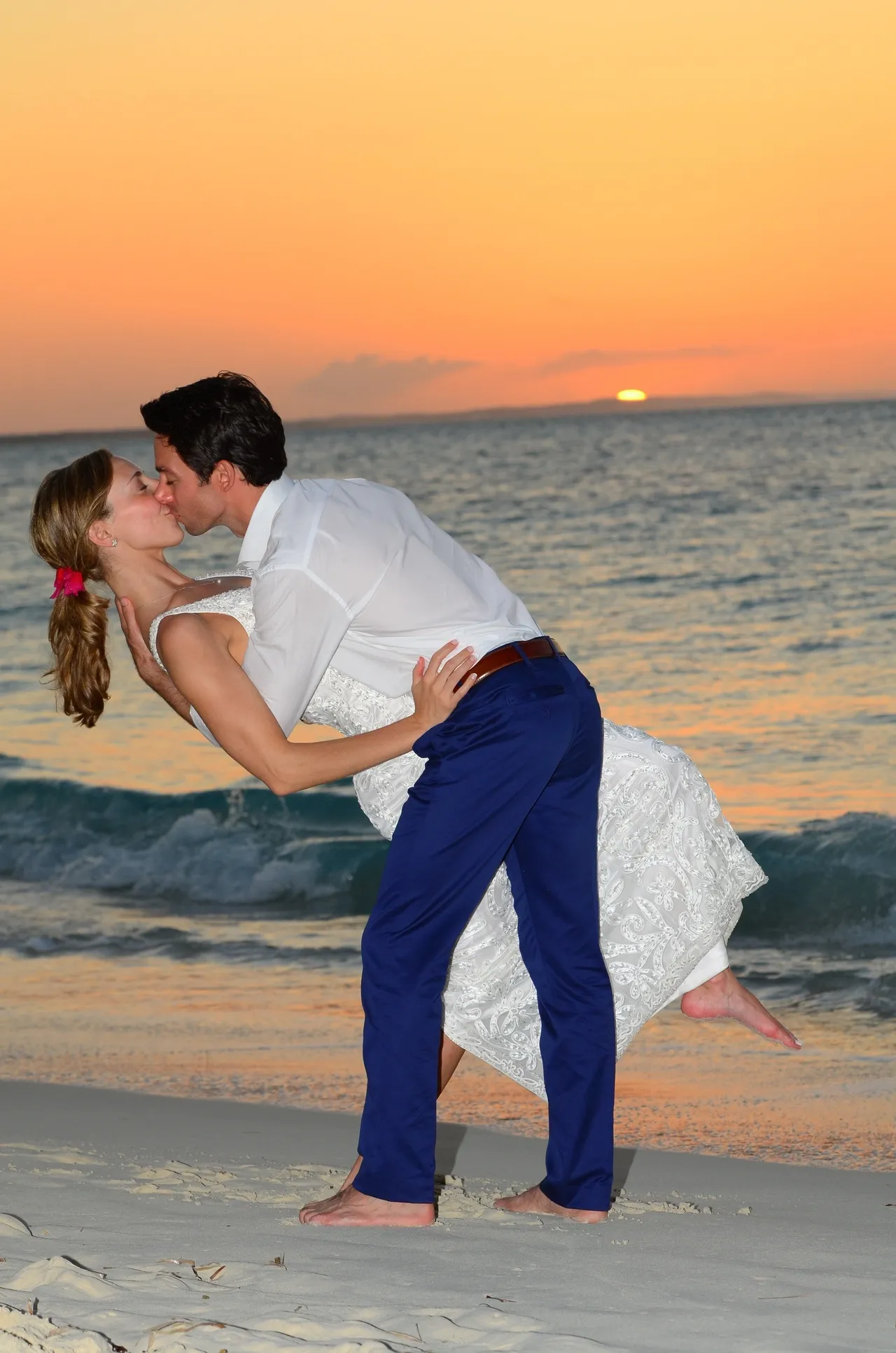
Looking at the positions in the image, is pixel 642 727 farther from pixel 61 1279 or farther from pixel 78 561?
pixel 61 1279

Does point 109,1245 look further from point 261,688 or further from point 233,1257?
point 261,688

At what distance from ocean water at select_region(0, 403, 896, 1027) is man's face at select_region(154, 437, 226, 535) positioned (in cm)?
382

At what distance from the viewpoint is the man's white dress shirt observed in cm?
292

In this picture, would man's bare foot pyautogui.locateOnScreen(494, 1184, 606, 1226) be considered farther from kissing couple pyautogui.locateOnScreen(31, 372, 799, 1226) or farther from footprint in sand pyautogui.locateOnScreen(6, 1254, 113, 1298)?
footprint in sand pyautogui.locateOnScreen(6, 1254, 113, 1298)

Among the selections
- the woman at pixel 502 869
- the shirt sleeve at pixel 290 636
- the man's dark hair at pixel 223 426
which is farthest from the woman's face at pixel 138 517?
the shirt sleeve at pixel 290 636

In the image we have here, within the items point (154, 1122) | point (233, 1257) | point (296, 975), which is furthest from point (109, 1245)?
point (296, 975)

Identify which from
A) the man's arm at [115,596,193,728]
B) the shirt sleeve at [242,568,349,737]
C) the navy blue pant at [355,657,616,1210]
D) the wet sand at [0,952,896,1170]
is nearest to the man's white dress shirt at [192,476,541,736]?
the shirt sleeve at [242,568,349,737]

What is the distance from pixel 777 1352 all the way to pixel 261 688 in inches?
56.2

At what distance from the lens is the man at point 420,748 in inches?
117

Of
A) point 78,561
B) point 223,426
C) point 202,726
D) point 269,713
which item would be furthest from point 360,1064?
point 223,426

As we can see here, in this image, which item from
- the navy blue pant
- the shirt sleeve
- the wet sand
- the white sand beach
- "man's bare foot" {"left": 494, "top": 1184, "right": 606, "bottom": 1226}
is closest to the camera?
the white sand beach

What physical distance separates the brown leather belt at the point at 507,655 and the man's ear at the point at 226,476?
0.59m

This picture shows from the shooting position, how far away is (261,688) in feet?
9.87

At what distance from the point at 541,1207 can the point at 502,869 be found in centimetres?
70
